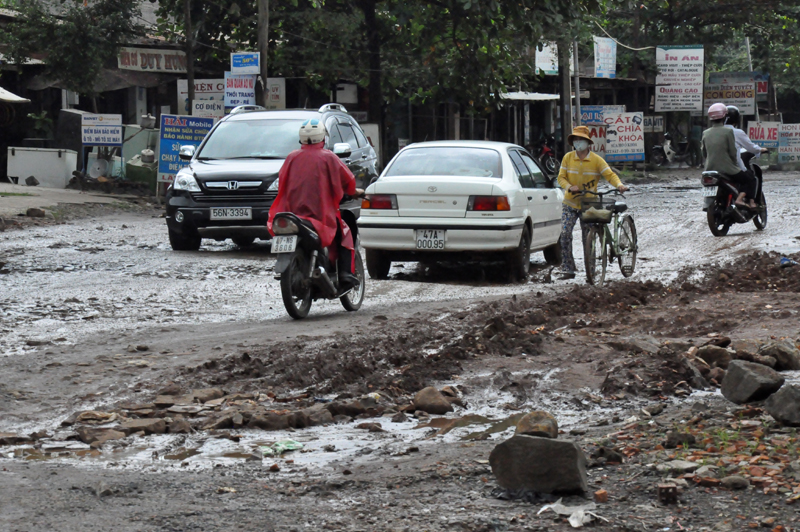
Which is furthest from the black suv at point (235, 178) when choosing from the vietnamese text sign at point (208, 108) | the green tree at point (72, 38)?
the green tree at point (72, 38)

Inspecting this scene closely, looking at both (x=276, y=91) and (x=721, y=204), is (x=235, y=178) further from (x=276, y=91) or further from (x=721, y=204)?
(x=276, y=91)

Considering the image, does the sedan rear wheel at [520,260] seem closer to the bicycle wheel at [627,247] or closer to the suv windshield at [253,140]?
the bicycle wheel at [627,247]

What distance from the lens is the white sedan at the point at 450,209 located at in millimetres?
10773

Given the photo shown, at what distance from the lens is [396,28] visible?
28.2 m

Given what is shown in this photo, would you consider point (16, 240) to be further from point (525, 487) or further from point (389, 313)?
point (525, 487)

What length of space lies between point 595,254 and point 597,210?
1.41ft

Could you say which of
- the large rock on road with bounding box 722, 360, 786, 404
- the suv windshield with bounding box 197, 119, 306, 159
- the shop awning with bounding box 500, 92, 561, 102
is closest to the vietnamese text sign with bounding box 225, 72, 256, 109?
the suv windshield with bounding box 197, 119, 306, 159

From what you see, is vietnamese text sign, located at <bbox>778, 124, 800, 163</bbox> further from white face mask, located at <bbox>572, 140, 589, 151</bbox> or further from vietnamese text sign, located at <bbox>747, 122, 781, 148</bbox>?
white face mask, located at <bbox>572, 140, 589, 151</bbox>

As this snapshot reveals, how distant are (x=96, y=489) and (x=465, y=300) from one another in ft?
18.6

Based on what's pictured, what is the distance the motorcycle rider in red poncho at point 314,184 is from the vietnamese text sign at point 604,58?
95.5 feet

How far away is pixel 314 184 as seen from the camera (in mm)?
8484

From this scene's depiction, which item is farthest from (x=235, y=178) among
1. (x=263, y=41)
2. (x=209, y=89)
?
(x=209, y=89)

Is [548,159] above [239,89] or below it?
below

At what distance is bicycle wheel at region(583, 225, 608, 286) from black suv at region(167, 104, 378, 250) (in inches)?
133
